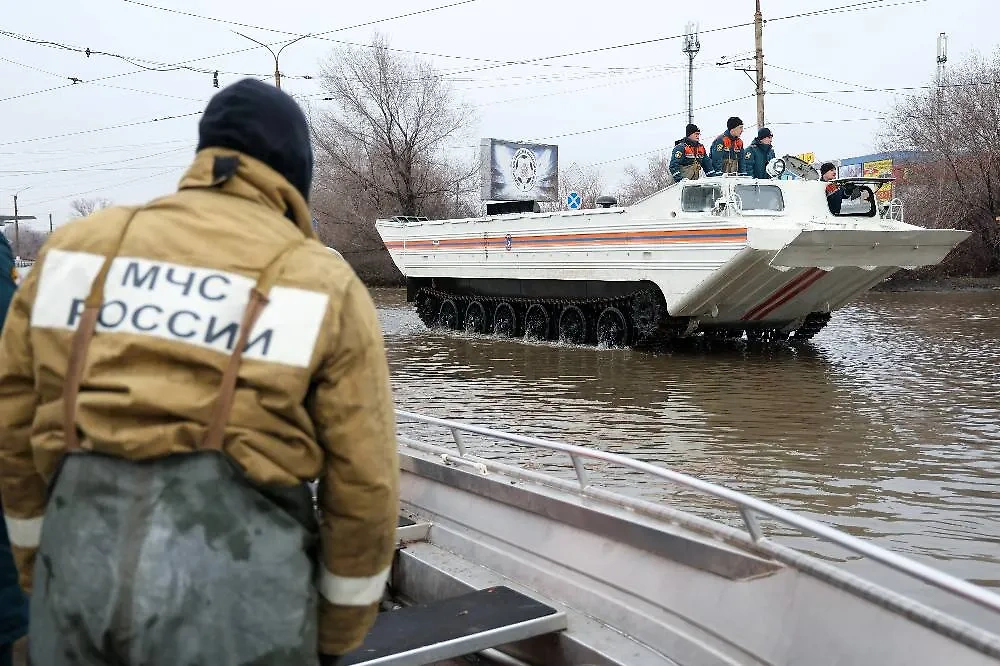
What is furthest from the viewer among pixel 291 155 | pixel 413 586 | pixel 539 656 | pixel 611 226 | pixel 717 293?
pixel 611 226

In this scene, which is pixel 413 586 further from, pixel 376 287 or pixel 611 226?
pixel 376 287

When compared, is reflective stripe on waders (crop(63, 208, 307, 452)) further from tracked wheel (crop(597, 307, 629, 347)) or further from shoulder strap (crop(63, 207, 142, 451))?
tracked wheel (crop(597, 307, 629, 347))

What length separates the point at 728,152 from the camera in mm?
14211

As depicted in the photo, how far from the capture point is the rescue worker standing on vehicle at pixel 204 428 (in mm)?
1644

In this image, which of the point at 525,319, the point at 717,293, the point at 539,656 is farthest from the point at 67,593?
the point at 525,319

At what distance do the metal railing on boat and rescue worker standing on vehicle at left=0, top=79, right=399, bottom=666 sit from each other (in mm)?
1192

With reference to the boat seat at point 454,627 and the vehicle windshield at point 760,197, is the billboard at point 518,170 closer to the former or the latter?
the vehicle windshield at point 760,197

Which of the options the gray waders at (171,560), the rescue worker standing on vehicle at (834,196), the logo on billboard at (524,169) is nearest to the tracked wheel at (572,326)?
the rescue worker standing on vehicle at (834,196)

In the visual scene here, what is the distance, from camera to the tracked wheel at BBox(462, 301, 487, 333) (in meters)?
18.4

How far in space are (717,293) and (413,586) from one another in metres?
10.1

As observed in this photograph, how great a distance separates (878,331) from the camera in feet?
56.1

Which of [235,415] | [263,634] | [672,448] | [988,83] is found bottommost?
[672,448]

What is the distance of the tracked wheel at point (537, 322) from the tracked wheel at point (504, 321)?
27cm

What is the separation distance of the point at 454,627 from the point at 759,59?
23.3 metres
